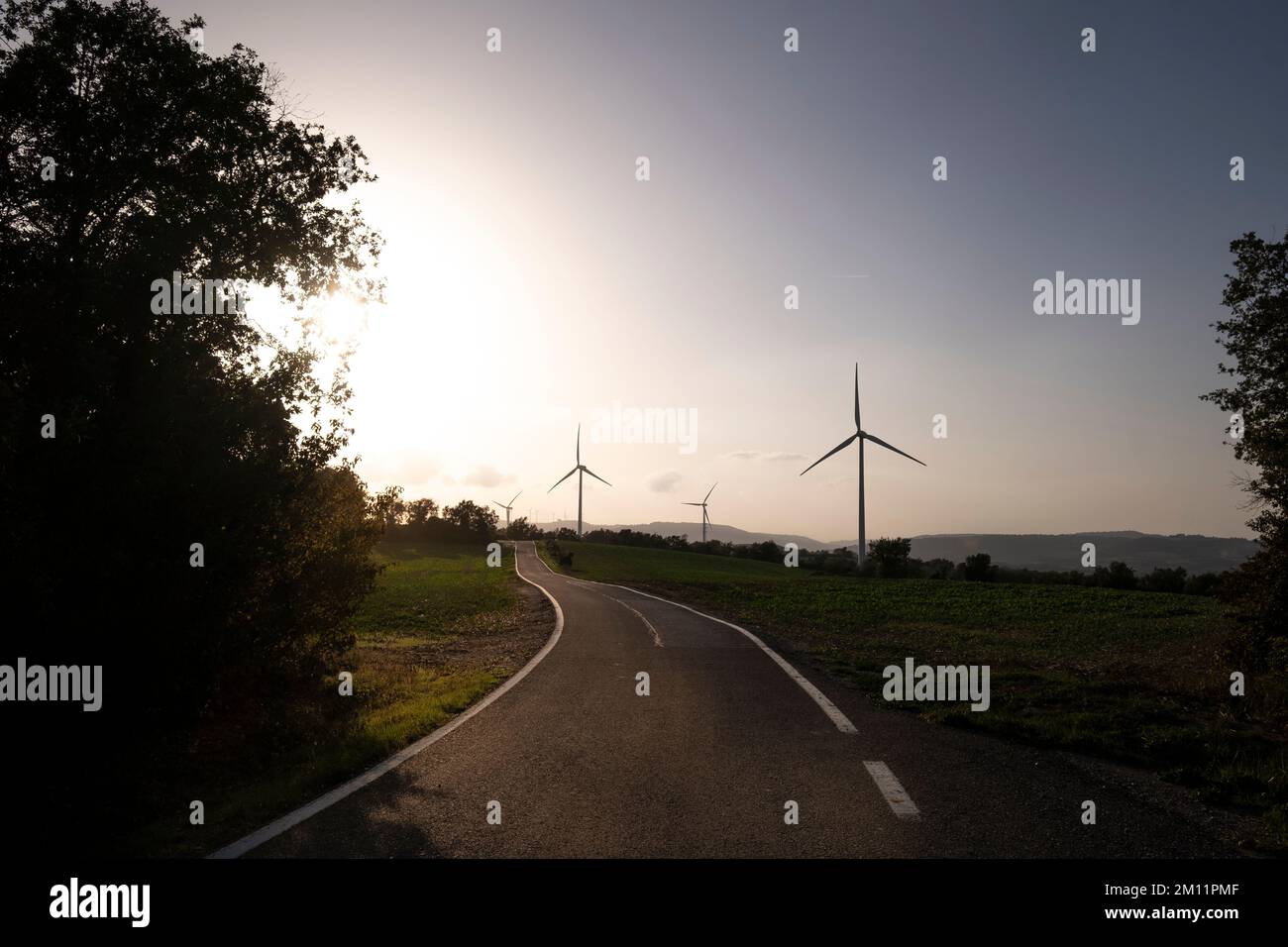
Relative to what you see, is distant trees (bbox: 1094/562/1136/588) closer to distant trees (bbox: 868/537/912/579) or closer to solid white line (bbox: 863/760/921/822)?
distant trees (bbox: 868/537/912/579)

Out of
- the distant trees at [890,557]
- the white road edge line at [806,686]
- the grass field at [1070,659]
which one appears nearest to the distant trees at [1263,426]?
the grass field at [1070,659]

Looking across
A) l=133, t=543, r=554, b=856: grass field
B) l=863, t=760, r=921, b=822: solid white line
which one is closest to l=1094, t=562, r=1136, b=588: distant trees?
l=133, t=543, r=554, b=856: grass field

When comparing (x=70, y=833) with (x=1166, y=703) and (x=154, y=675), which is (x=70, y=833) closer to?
(x=154, y=675)

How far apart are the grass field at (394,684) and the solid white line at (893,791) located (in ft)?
16.8

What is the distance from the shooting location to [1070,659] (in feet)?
64.7

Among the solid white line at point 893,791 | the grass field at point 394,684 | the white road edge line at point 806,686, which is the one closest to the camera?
the solid white line at point 893,791

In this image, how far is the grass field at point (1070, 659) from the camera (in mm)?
8250

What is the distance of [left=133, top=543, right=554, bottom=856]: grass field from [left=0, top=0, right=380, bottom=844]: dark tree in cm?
83

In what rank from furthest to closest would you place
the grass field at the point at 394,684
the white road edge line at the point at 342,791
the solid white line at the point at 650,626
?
the solid white line at the point at 650,626 < the grass field at the point at 394,684 < the white road edge line at the point at 342,791

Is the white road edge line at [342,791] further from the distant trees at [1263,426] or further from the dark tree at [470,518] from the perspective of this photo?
the dark tree at [470,518]

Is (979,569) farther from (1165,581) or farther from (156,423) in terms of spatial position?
(156,423)

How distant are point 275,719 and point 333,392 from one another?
530cm

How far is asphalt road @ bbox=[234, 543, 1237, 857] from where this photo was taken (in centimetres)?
521
